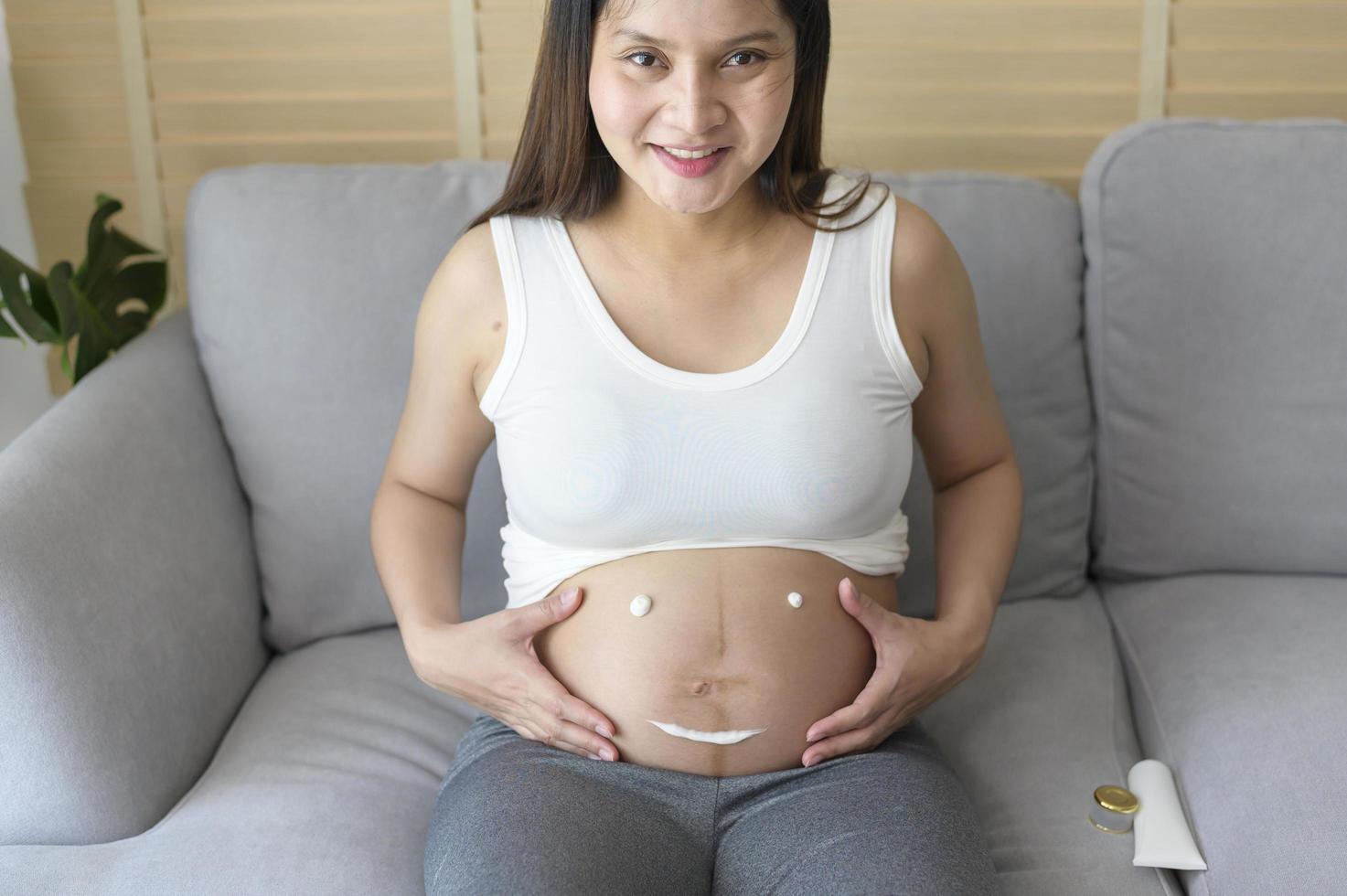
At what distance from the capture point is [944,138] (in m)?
1.86

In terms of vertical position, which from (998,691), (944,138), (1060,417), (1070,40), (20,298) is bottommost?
(998,691)

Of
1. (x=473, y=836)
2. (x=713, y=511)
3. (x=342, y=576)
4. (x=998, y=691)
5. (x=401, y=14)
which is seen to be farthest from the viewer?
(x=401, y=14)

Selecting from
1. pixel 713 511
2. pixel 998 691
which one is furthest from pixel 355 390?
pixel 998 691

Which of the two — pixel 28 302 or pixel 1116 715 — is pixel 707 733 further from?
pixel 28 302

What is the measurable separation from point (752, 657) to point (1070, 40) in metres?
1.14

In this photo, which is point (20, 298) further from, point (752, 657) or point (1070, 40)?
point (1070, 40)

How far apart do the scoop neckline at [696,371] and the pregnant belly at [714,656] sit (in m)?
0.16

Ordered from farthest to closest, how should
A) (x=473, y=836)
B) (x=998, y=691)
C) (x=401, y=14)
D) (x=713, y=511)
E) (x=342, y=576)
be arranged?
(x=401, y=14)
(x=342, y=576)
(x=998, y=691)
(x=713, y=511)
(x=473, y=836)

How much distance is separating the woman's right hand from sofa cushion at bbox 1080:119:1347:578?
863mm

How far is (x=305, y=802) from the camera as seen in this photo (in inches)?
50.0

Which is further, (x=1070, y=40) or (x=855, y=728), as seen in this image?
(x=1070, y=40)

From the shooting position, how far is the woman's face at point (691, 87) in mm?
1073

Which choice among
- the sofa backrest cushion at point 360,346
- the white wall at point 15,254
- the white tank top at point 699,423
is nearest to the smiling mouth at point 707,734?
the white tank top at point 699,423

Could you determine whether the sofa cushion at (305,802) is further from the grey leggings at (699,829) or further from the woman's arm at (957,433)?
the woman's arm at (957,433)
